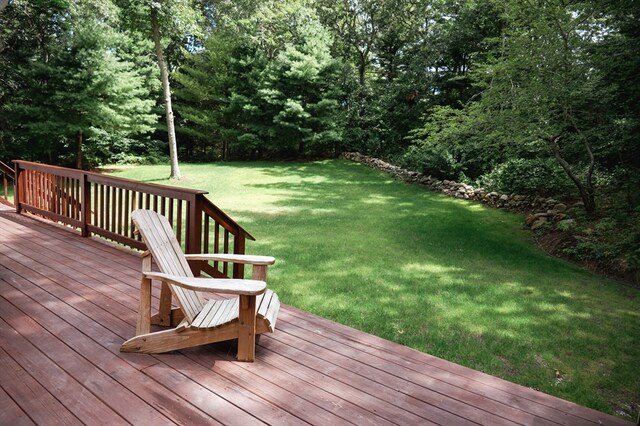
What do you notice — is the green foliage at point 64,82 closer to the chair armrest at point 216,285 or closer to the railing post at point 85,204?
the railing post at point 85,204

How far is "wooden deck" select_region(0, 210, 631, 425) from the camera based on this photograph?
208 cm

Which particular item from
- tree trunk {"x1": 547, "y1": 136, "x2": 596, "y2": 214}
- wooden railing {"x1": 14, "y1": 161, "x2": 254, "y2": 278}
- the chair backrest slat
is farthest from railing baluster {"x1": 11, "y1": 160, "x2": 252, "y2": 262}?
tree trunk {"x1": 547, "y1": 136, "x2": 596, "y2": 214}

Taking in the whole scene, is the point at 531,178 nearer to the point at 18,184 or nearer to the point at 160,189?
the point at 160,189

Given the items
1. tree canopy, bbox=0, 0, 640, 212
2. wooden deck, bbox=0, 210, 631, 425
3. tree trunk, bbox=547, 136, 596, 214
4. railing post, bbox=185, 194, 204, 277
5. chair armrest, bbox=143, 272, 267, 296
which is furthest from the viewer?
tree trunk, bbox=547, 136, 596, 214

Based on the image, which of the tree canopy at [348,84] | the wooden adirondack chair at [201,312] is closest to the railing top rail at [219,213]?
the wooden adirondack chair at [201,312]

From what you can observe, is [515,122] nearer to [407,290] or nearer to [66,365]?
[407,290]

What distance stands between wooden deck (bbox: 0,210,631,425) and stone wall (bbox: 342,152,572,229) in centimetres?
688

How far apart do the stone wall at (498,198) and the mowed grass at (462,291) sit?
0.48 metres

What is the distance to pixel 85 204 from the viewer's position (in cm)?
552

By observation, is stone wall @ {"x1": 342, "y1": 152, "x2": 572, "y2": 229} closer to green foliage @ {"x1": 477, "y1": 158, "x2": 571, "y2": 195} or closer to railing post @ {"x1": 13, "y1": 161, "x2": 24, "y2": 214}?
green foliage @ {"x1": 477, "y1": 158, "x2": 571, "y2": 195}

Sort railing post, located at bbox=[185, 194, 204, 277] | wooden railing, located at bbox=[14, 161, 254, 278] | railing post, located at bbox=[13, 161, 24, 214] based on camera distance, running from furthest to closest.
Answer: railing post, located at bbox=[13, 161, 24, 214], wooden railing, located at bbox=[14, 161, 254, 278], railing post, located at bbox=[185, 194, 204, 277]

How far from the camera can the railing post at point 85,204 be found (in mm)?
5387

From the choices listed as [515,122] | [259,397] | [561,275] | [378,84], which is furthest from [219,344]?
[378,84]

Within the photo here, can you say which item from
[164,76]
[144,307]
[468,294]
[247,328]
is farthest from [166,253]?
[164,76]
